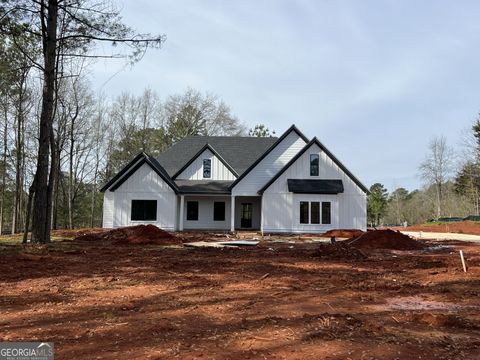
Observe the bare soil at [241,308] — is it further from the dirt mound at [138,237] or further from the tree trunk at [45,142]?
the dirt mound at [138,237]

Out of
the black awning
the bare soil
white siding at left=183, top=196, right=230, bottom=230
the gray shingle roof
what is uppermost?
the gray shingle roof

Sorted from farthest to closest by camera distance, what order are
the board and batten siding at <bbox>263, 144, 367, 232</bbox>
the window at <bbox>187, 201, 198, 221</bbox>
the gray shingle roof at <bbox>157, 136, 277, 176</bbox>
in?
the gray shingle roof at <bbox>157, 136, 277, 176</bbox> → the window at <bbox>187, 201, 198, 221</bbox> → the board and batten siding at <bbox>263, 144, 367, 232</bbox>

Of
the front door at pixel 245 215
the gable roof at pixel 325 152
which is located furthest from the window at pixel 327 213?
the front door at pixel 245 215

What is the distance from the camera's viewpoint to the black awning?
23.2 metres

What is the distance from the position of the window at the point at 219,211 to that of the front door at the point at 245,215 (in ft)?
4.33

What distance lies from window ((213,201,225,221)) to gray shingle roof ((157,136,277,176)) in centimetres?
261

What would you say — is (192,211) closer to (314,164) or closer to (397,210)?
(314,164)

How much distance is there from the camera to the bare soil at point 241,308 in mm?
3852

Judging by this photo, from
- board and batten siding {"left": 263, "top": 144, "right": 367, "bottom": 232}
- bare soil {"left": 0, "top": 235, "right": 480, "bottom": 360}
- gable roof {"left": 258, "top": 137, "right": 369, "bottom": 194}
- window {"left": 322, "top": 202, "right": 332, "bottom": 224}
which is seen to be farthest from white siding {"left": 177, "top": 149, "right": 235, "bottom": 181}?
bare soil {"left": 0, "top": 235, "right": 480, "bottom": 360}

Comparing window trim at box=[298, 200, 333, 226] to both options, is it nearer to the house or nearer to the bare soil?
the house

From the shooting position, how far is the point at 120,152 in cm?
4406

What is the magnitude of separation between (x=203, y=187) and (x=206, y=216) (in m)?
2.22

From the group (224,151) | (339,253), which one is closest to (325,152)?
(224,151)

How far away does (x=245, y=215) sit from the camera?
28.0 meters
